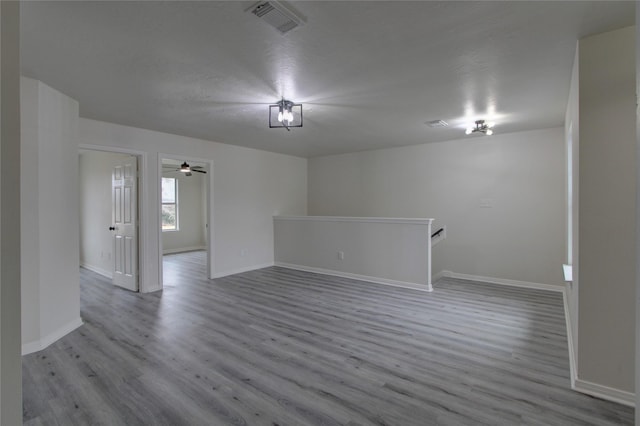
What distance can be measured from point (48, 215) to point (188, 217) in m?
6.54

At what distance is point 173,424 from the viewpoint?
1.93 m

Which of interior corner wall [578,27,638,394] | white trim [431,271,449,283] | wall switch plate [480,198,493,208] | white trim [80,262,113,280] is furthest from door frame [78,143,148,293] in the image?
wall switch plate [480,198,493,208]

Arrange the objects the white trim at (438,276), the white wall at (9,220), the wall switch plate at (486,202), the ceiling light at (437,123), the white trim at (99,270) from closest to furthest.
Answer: the white wall at (9,220) < the ceiling light at (437,123) < the wall switch plate at (486,202) < the white trim at (438,276) < the white trim at (99,270)

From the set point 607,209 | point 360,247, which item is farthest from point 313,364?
point 360,247

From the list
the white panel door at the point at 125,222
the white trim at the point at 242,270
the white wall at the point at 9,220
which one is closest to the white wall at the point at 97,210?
the white panel door at the point at 125,222

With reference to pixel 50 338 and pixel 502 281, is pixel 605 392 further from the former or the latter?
pixel 50 338

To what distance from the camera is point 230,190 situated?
5902 millimetres

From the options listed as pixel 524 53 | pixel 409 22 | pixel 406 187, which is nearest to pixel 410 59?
pixel 409 22

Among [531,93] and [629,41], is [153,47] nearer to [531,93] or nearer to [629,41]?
[629,41]

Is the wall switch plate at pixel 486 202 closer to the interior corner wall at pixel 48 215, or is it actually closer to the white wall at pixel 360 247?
the white wall at pixel 360 247

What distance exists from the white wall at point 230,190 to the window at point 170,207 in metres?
4.03

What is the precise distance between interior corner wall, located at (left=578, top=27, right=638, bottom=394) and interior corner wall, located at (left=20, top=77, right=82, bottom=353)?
4414 mm

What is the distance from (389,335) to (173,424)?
2053 mm

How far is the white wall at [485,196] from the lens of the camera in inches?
189
